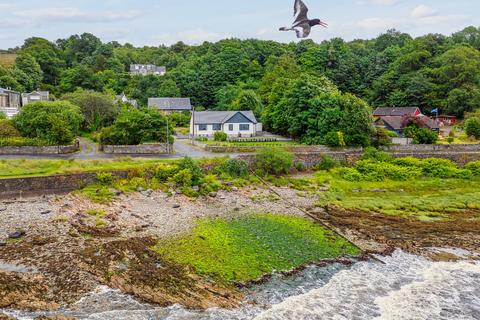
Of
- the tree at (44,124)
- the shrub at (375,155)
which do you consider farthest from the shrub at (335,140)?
the tree at (44,124)

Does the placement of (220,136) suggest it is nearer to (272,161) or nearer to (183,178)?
(272,161)

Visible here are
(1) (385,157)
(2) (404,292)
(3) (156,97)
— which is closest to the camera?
(2) (404,292)

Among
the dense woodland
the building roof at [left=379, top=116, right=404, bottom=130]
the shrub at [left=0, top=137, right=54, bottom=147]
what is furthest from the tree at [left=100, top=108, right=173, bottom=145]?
the building roof at [left=379, top=116, right=404, bottom=130]

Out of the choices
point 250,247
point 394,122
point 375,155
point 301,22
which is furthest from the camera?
point 394,122

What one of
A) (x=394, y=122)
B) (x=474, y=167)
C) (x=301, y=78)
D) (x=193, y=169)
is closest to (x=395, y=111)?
(x=394, y=122)

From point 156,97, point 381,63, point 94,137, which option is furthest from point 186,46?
point 94,137

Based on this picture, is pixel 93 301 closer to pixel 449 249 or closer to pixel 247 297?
pixel 247 297

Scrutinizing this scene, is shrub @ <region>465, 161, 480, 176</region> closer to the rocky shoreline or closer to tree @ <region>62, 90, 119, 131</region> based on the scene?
the rocky shoreline
